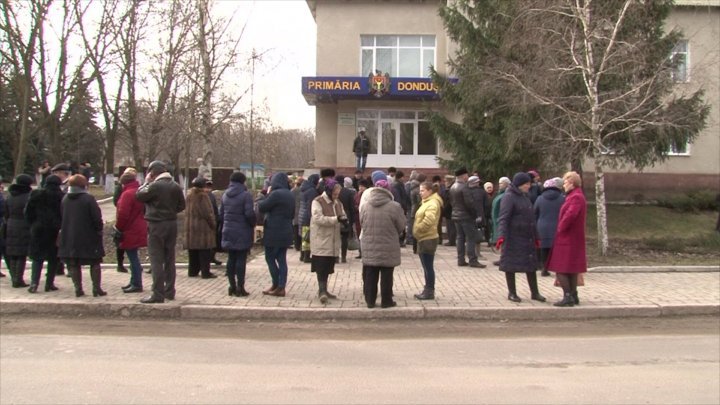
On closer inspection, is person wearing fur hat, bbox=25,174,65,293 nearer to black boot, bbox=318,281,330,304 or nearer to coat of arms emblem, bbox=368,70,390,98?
black boot, bbox=318,281,330,304

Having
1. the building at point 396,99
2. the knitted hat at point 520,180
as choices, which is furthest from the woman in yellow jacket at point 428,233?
the building at point 396,99

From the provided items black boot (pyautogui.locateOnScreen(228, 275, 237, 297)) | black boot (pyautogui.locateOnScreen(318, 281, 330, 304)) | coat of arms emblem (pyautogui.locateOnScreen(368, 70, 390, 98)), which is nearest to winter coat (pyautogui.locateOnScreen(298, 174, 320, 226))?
black boot (pyautogui.locateOnScreen(228, 275, 237, 297))

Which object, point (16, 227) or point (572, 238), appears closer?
point (572, 238)

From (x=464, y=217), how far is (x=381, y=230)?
159 inches

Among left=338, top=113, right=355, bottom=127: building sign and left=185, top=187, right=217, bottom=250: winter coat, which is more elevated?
left=338, top=113, right=355, bottom=127: building sign

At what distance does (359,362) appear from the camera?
5.91 meters

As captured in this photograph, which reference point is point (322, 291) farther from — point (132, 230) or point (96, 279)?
point (96, 279)

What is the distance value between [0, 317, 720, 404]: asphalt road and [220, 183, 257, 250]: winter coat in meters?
1.37

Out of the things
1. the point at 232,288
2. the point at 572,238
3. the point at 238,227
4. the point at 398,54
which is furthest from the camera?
the point at 398,54

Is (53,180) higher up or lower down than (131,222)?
higher up

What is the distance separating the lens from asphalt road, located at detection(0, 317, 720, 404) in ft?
16.0

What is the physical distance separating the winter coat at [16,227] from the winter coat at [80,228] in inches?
39.7

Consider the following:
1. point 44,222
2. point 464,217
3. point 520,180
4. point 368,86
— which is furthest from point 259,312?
point 368,86

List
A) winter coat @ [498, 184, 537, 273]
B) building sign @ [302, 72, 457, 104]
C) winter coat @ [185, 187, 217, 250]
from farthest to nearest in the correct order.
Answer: building sign @ [302, 72, 457, 104]
winter coat @ [185, 187, 217, 250]
winter coat @ [498, 184, 537, 273]
